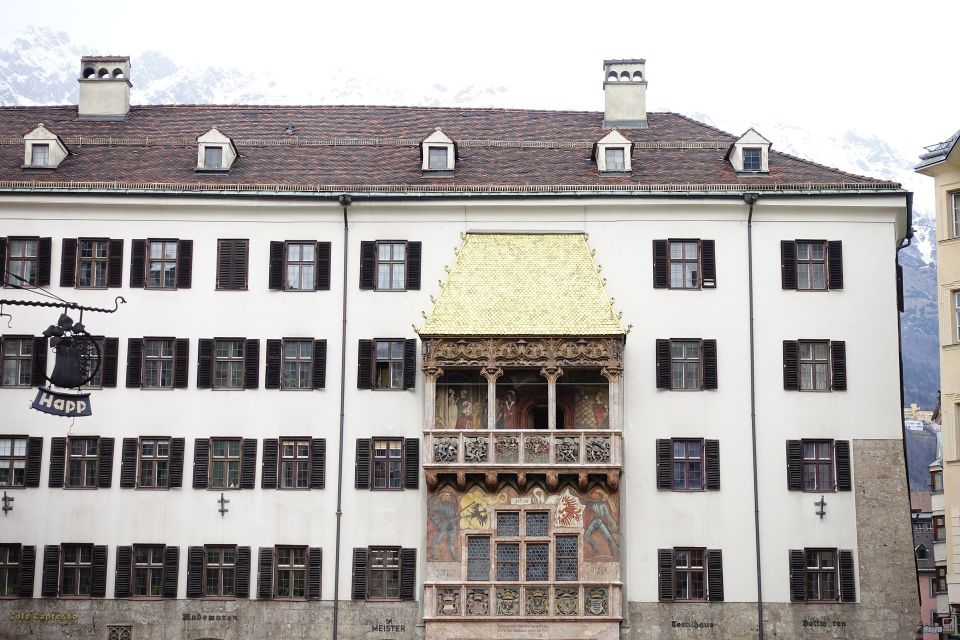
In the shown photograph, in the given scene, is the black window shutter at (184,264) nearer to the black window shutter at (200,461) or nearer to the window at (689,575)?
the black window shutter at (200,461)

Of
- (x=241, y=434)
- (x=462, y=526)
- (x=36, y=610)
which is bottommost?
(x=36, y=610)

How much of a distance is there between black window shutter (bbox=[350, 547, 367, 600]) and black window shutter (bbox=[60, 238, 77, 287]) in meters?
13.2

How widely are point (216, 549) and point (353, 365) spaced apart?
7393 mm

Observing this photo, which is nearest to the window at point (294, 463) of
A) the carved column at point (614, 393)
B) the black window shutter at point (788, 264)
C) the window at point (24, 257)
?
the carved column at point (614, 393)

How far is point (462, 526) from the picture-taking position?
44.7 m

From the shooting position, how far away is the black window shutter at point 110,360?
46344 mm

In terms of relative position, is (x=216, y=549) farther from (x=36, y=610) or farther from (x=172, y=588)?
(x=36, y=610)

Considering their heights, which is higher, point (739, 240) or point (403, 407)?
point (739, 240)

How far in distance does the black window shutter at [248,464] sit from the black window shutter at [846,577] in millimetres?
18997

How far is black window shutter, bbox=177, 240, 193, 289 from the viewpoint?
47000 millimetres

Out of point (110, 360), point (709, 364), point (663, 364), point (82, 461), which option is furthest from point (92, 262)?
point (709, 364)

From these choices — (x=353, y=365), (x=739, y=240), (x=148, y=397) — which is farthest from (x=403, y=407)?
(x=739, y=240)

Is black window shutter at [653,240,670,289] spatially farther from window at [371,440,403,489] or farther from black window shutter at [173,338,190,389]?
black window shutter at [173,338,190,389]

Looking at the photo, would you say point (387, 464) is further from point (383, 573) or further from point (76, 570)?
point (76, 570)
